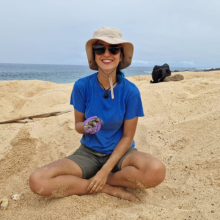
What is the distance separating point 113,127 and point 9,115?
3376mm

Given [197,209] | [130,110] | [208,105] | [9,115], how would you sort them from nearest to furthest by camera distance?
1. [197,209]
2. [130,110]
3. [208,105]
4. [9,115]

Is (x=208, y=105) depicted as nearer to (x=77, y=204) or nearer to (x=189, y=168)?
(x=189, y=168)

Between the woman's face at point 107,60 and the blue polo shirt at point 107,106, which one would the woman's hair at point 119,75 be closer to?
the blue polo shirt at point 107,106

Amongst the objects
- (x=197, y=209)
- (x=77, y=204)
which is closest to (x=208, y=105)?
(x=197, y=209)

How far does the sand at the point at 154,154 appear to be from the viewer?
59.9 inches

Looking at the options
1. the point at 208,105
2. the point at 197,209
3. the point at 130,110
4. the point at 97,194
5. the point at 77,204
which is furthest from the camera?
the point at 208,105

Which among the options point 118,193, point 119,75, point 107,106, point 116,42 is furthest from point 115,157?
point 116,42

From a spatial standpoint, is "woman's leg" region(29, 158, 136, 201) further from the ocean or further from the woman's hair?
the ocean

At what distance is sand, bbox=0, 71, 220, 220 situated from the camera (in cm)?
152

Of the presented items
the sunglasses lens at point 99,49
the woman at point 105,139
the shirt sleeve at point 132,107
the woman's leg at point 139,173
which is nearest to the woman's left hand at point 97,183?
the woman at point 105,139

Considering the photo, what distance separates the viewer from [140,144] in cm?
277

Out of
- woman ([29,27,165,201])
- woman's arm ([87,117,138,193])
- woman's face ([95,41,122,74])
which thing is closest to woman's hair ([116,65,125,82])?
woman ([29,27,165,201])

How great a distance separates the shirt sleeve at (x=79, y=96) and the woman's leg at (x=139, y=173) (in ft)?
2.13

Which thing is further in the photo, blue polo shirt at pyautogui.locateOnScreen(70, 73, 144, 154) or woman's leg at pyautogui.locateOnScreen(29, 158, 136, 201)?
blue polo shirt at pyautogui.locateOnScreen(70, 73, 144, 154)
